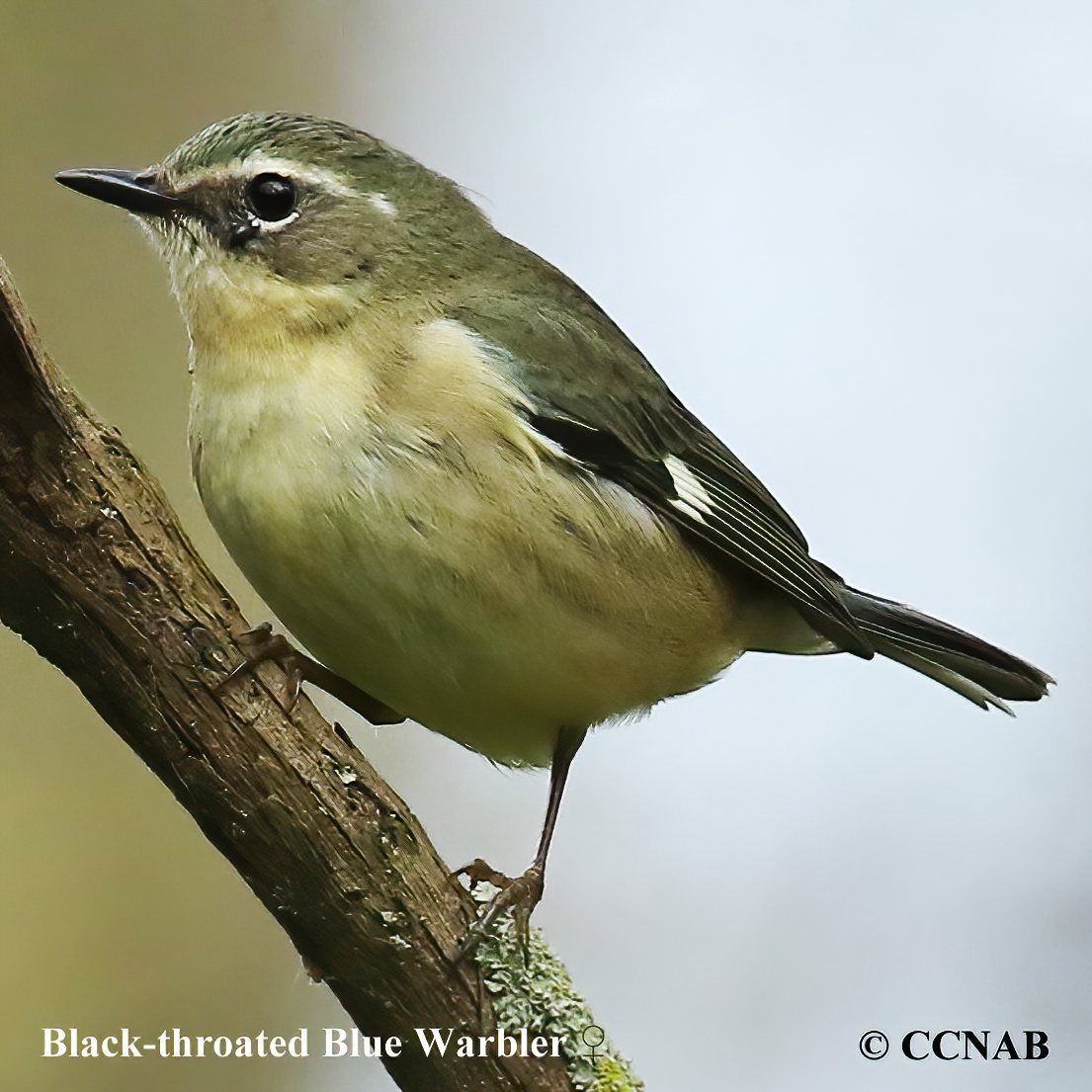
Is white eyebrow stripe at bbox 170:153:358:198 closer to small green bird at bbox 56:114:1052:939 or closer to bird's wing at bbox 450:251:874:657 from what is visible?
small green bird at bbox 56:114:1052:939

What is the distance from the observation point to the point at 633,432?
2.92m

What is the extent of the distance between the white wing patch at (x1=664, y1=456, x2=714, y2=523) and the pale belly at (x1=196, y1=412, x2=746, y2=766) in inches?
4.1

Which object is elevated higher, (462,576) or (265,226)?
(265,226)

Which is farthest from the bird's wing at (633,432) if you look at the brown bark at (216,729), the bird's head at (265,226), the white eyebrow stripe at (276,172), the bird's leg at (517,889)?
the brown bark at (216,729)

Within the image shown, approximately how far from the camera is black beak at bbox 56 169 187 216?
8.45 ft

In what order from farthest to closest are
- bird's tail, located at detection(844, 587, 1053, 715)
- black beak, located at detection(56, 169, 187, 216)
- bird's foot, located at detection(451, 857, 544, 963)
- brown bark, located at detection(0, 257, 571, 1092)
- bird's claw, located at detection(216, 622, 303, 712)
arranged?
bird's tail, located at detection(844, 587, 1053, 715)
black beak, located at detection(56, 169, 187, 216)
bird's foot, located at detection(451, 857, 544, 963)
bird's claw, located at detection(216, 622, 303, 712)
brown bark, located at detection(0, 257, 571, 1092)

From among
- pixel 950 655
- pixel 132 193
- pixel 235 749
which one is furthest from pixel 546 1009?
pixel 132 193

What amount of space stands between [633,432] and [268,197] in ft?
2.80

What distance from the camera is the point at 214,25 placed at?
4.45 meters

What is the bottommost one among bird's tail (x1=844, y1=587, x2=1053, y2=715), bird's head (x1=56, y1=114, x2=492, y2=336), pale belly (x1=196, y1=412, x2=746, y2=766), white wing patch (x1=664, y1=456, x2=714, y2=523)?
pale belly (x1=196, y1=412, x2=746, y2=766)

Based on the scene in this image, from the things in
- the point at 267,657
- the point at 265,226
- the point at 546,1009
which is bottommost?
the point at 546,1009

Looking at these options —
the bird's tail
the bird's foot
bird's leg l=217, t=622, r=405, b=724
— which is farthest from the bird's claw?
the bird's tail

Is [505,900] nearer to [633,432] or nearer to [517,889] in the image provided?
[517,889]

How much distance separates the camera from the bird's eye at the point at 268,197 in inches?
103
